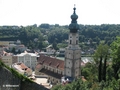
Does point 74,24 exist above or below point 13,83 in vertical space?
above

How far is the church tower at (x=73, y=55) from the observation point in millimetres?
43000

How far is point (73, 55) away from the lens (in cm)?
4316

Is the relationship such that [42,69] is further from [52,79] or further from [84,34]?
[84,34]

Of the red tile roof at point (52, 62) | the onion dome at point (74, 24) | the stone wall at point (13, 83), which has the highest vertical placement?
the onion dome at point (74, 24)

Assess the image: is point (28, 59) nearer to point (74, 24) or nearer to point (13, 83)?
point (74, 24)

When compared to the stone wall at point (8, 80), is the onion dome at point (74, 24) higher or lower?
higher

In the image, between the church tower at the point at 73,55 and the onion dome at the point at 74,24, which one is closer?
the church tower at the point at 73,55

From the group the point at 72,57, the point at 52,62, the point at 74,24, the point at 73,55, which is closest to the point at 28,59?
the point at 52,62

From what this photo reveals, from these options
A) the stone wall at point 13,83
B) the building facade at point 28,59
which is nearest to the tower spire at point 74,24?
the building facade at point 28,59

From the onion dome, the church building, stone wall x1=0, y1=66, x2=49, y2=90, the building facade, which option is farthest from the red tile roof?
stone wall x1=0, y1=66, x2=49, y2=90

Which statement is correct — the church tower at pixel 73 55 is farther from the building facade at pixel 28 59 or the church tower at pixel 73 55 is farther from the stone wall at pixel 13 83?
the stone wall at pixel 13 83

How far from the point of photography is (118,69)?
26.9m

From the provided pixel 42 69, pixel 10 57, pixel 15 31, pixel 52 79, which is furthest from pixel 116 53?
pixel 15 31

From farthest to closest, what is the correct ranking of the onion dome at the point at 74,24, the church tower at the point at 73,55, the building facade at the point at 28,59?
the building facade at the point at 28,59 < the onion dome at the point at 74,24 < the church tower at the point at 73,55
